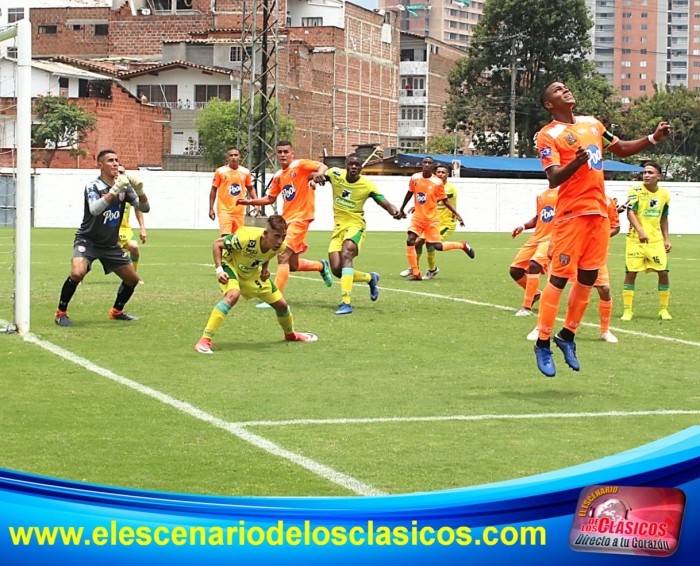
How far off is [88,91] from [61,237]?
4424 centimetres

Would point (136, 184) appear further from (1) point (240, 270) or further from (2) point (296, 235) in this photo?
(2) point (296, 235)

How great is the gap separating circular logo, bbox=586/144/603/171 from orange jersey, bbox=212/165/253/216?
14302 mm

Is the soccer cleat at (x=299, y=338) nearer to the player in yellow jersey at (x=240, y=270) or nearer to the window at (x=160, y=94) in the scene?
the player in yellow jersey at (x=240, y=270)

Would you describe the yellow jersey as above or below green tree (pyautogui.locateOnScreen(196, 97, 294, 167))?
below

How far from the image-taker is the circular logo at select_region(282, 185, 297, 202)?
1650 cm

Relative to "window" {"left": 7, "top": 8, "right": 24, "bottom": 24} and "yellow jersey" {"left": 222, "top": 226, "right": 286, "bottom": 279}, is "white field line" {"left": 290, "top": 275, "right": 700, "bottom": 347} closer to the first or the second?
"yellow jersey" {"left": 222, "top": 226, "right": 286, "bottom": 279}

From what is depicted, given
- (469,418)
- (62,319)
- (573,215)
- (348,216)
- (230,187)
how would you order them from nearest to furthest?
(469,418)
(573,215)
(62,319)
(348,216)
(230,187)

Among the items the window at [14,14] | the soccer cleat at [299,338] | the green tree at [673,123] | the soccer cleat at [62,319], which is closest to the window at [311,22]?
the window at [14,14]

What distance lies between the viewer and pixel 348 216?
15.9m

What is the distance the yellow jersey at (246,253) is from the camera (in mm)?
11506

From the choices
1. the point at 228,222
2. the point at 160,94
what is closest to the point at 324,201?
the point at 228,222

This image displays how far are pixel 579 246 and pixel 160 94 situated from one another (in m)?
75.5

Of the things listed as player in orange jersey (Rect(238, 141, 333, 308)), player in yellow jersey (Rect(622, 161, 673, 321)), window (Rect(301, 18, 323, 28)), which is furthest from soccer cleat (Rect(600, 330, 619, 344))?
window (Rect(301, 18, 323, 28))

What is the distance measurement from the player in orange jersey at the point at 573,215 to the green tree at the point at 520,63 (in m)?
65.5
